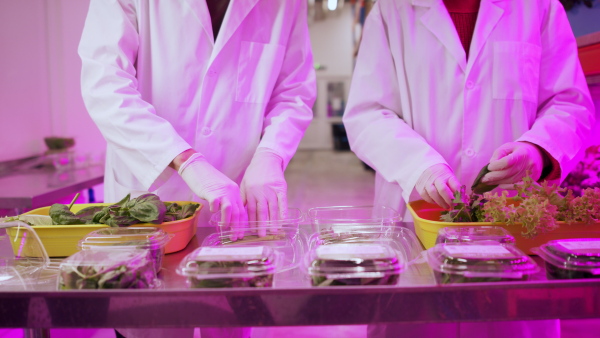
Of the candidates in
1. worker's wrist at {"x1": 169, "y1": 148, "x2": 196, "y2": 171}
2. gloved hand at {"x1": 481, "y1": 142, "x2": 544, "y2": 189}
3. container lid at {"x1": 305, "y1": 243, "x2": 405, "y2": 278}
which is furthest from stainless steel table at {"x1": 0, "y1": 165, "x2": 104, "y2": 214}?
gloved hand at {"x1": 481, "y1": 142, "x2": 544, "y2": 189}

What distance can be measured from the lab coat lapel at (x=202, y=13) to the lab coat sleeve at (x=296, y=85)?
0.28 m

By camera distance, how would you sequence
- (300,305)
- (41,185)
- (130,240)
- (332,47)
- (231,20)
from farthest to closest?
1. (332,47)
2. (41,185)
3. (231,20)
4. (130,240)
5. (300,305)

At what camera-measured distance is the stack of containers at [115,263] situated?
80cm

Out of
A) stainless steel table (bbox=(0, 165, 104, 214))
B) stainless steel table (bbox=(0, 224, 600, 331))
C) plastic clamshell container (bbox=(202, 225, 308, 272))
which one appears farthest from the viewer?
stainless steel table (bbox=(0, 165, 104, 214))

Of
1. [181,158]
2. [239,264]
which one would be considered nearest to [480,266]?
[239,264]

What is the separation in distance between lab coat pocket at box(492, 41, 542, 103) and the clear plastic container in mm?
749

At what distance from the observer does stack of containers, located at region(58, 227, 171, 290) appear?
2.61ft

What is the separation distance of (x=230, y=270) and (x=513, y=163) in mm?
855

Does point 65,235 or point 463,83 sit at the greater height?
point 463,83

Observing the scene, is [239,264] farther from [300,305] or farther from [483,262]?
[483,262]

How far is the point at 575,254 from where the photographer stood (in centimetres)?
83

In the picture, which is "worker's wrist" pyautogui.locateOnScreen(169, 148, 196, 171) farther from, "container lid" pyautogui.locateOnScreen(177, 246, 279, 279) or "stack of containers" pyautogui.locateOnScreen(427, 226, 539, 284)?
"stack of containers" pyautogui.locateOnScreen(427, 226, 539, 284)

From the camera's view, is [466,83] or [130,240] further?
[466,83]

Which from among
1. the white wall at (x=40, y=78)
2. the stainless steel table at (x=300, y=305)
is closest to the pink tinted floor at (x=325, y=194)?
the stainless steel table at (x=300, y=305)
